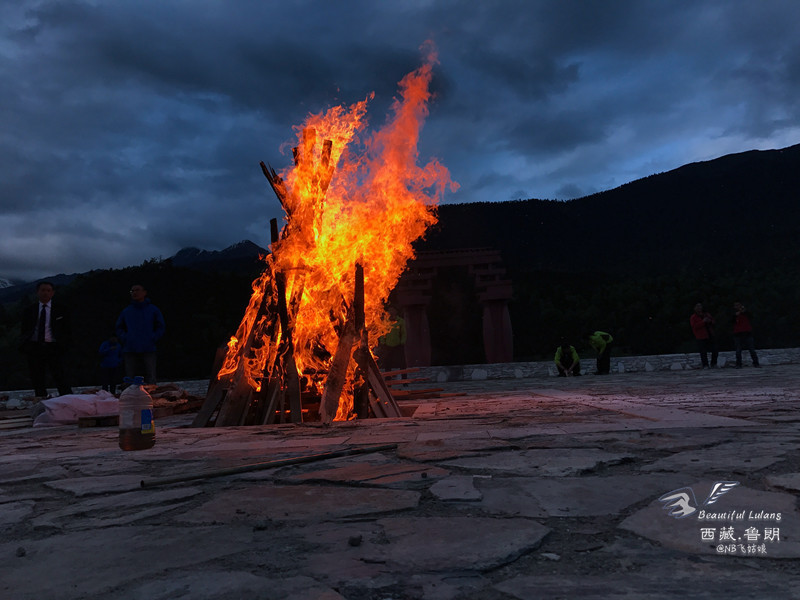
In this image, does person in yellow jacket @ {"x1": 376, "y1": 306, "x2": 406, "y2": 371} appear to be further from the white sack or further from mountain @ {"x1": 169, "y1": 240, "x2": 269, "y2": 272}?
mountain @ {"x1": 169, "y1": 240, "x2": 269, "y2": 272}

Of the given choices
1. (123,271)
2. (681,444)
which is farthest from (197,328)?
(681,444)

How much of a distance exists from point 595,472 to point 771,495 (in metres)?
0.66

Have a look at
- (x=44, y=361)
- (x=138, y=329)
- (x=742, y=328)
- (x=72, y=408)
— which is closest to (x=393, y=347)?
(x=138, y=329)

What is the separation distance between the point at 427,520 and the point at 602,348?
39.9 ft

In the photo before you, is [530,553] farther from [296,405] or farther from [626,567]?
[296,405]

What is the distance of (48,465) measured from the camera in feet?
11.0

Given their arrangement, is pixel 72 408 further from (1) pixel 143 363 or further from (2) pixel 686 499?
(2) pixel 686 499

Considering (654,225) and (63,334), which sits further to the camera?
(654,225)

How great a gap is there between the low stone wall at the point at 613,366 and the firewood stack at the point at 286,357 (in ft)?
26.0

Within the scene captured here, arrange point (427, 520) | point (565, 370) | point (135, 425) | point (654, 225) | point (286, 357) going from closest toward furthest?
1. point (427, 520)
2. point (135, 425)
3. point (286, 357)
4. point (565, 370)
5. point (654, 225)

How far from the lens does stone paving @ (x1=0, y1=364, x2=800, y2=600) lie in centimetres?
133

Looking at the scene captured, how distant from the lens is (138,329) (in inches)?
283

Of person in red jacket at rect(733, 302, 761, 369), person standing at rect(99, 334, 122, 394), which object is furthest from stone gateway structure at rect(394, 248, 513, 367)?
person standing at rect(99, 334, 122, 394)

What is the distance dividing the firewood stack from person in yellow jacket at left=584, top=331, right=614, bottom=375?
835 centimetres
